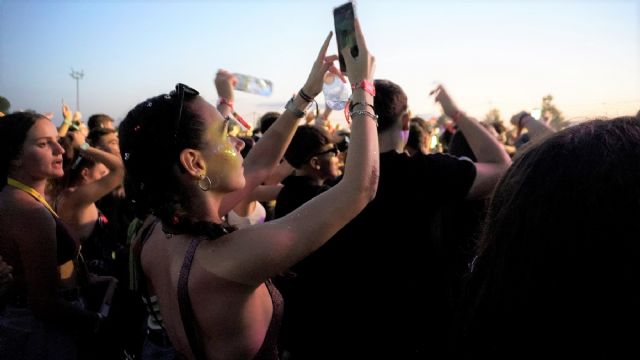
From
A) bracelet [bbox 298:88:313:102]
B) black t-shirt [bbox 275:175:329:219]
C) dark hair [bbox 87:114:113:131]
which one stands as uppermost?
bracelet [bbox 298:88:313:102]

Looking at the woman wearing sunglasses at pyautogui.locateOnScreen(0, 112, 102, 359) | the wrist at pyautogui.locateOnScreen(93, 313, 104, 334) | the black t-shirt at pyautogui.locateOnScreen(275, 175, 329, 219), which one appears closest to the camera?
the woman wearing sunglasses at pyautogui.locateOnScreen(0, 112, 102, 359)

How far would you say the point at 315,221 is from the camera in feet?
4.54

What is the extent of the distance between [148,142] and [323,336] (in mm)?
1355

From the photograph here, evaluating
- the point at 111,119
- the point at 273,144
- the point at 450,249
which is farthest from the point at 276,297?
the point at 111,119

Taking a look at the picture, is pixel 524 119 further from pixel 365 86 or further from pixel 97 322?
pixel 97 322

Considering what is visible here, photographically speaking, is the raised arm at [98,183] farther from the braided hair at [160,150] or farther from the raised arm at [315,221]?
the raised arm at [315,221]

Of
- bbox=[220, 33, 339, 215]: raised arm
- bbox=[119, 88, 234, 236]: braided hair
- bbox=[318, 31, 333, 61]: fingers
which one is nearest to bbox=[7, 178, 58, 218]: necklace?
bbox=[220, 33, 339, 215]: raised arm

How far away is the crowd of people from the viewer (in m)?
0.77

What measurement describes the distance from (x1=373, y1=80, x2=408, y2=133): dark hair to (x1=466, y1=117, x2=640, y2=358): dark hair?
4.78ft

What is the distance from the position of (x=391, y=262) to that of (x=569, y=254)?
138 centimetres

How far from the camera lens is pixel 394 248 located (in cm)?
211

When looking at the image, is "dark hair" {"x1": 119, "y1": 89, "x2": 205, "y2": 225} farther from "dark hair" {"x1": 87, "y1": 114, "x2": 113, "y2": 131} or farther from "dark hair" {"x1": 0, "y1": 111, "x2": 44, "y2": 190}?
"dark hair" {"x1": 87, "y1": 114, "x2": 113, "y2": 131}

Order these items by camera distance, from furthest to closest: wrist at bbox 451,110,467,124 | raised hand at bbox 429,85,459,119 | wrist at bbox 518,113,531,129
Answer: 1. wrist at bbox 518,113,531,129
2. raised hand at bbox 429,85,459,119
3. wrist at bbox 451,110,467,124

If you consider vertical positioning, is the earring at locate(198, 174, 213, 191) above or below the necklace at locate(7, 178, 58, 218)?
above
